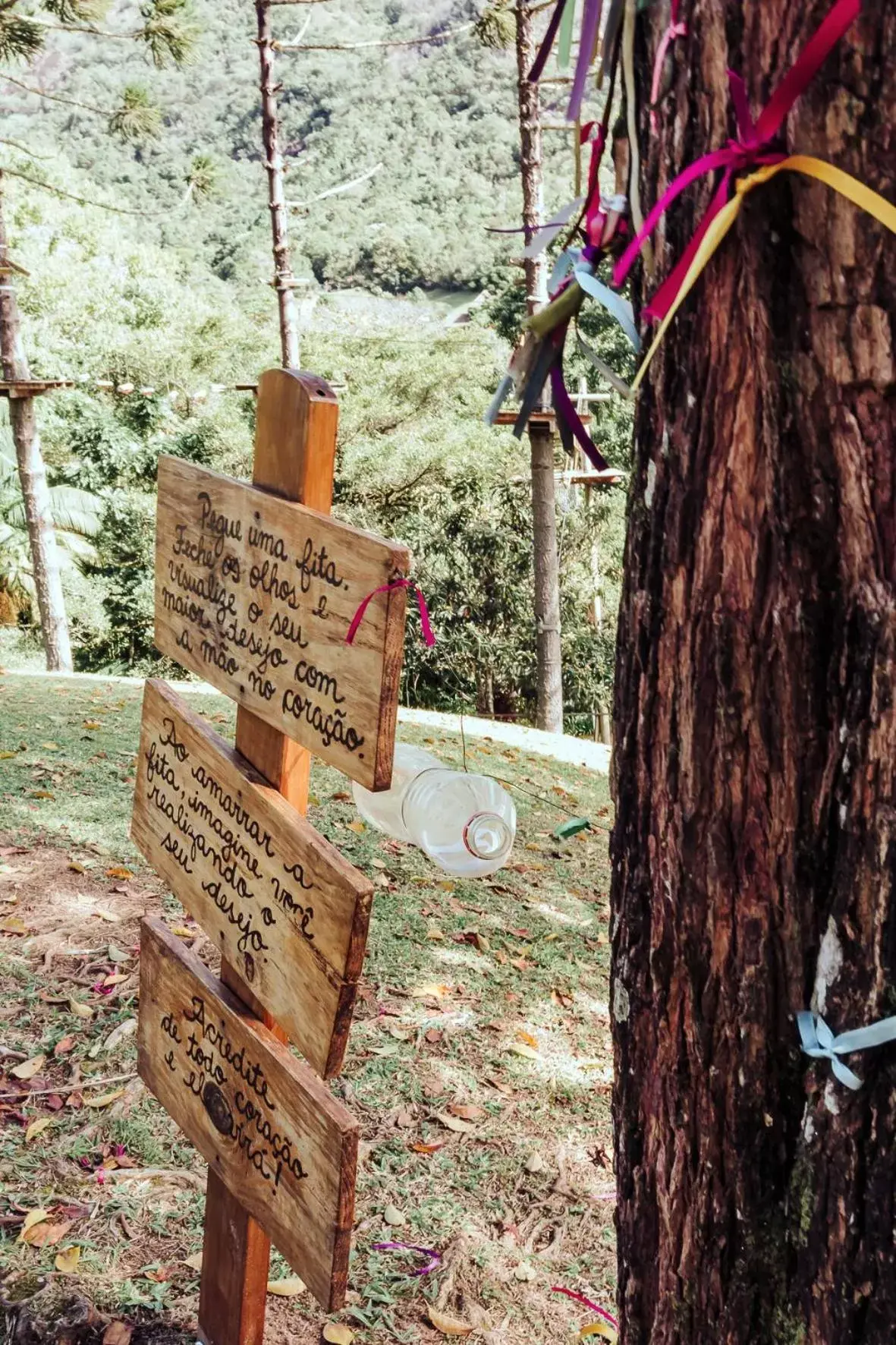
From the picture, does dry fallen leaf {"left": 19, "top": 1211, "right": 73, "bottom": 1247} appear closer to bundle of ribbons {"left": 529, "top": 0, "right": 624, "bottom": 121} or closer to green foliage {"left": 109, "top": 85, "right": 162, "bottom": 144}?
bundle of ribbons {"left": 529, "top": 0, "right": 624, "bottom": 121}

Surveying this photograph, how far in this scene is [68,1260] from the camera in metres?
2.37

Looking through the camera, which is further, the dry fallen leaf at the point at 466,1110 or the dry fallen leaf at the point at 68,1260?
the dry fallen leaf at the point at 466,1110

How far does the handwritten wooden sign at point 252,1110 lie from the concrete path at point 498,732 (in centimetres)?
620

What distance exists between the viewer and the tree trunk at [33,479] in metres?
11.2

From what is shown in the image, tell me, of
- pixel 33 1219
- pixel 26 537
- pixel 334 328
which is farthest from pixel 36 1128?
pixel 334 328

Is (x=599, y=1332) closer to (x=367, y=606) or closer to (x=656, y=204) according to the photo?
(x=367, y=606)

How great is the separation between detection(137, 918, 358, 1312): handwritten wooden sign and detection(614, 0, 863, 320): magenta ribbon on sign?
128cm

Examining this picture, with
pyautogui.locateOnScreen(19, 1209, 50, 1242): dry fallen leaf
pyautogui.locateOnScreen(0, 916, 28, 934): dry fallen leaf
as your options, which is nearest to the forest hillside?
pyautogui.locateOnScreen(0, 916, 28, 934): dry fallen leaf

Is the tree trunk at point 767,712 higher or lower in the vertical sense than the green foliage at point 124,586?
higher

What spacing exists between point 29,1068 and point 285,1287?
0.99 m

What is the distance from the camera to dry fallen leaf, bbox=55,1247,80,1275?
7.69 feet

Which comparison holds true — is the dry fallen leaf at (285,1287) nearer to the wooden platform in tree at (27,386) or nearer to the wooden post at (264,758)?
the wooden post at (264,758)

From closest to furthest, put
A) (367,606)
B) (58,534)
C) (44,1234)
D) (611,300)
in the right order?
(611,300) → (367,606) → (44,1234) → (58,534)

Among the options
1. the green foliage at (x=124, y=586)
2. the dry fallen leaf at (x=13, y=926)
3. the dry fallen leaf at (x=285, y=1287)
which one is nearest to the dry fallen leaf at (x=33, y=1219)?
the dry fallen leaf at (x=285, y=1287)
